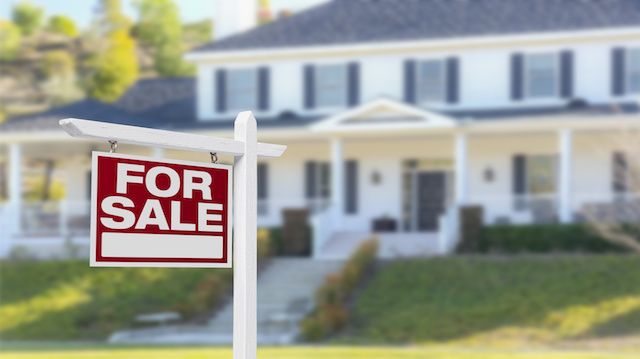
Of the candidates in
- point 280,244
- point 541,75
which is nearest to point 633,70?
point 541,75

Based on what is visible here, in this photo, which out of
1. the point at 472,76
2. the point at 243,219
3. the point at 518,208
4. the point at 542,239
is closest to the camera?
the point at 243,219

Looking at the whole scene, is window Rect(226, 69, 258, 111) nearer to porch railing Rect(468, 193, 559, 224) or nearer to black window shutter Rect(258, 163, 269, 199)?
black window shutter Rect(258, 163, 269, 199)

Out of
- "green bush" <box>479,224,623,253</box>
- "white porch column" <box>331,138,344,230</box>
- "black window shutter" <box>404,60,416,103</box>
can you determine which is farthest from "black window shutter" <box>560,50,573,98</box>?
"white porch column" <box>331,138,344,230</box>

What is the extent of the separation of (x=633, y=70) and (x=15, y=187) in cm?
1553

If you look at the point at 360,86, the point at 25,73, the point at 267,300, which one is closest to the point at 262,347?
the point at 267,300

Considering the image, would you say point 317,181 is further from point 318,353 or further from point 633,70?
point 318,353

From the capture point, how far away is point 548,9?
31.6m

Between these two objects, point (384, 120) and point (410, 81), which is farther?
point (410, 81)

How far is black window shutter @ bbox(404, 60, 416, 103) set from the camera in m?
31.4

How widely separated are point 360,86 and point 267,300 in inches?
305

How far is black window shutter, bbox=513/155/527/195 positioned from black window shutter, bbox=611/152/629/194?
2172mm

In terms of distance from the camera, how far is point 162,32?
301 feet

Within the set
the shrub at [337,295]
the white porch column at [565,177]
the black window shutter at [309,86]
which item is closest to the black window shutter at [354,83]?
the black window shutter at [309,86]

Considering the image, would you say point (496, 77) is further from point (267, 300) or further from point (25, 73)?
point (25, 73)
